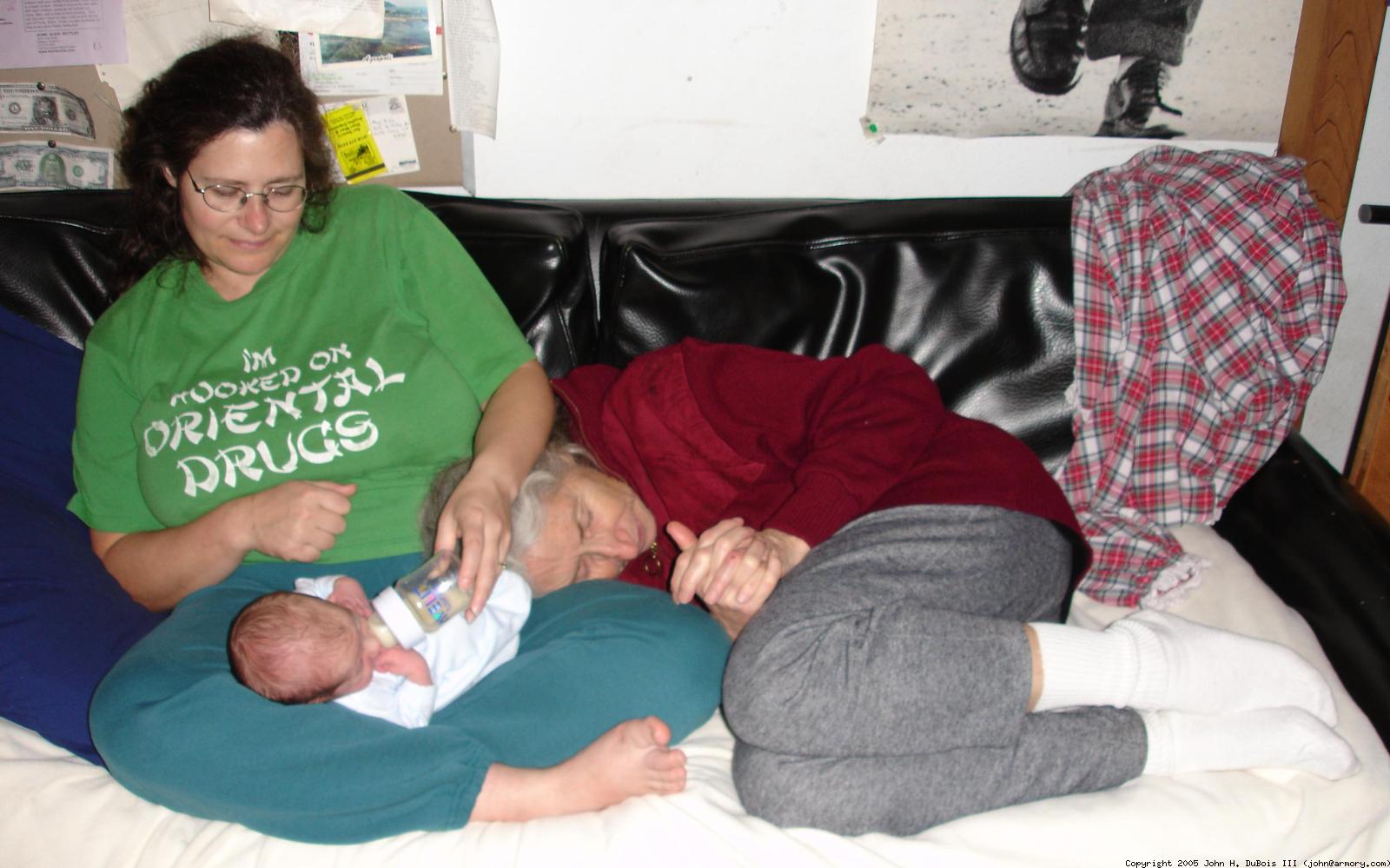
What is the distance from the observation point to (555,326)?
1608 millimetres

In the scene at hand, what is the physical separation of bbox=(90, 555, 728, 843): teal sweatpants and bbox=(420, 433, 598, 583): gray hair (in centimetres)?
12

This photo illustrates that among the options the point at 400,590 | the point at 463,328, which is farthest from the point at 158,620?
the point at 463,328

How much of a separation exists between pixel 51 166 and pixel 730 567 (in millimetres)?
1585

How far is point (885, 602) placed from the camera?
1122mm

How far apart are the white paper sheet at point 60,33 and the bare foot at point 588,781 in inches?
59.3

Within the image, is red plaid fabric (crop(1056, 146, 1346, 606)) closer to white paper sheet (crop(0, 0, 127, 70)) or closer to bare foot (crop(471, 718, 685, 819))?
bare foot (crop(471, 718, 685, 819))

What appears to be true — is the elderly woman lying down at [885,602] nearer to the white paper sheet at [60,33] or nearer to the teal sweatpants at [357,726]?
the teal sweatpants at [357,726]

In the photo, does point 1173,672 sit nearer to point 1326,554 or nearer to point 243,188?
point 1326,554

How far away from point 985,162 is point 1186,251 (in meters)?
0.55

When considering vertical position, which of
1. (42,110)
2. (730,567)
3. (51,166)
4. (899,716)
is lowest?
(899,716)

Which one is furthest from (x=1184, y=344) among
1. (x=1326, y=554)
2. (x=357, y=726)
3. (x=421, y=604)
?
(x=357, y=726)

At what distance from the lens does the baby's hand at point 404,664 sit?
116 cm

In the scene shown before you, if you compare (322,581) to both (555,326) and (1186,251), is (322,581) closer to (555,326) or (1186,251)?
(555,326)

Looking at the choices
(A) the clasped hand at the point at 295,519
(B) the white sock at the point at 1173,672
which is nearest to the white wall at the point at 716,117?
(A) the clasped hand at the point at 295,519
